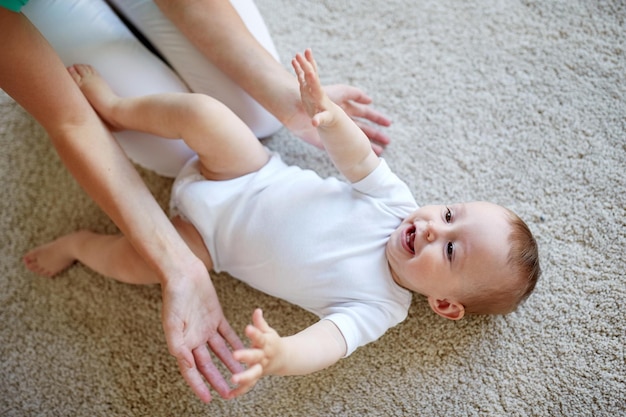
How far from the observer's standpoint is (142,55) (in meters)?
1.06

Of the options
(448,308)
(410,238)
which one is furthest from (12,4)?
(448,308)

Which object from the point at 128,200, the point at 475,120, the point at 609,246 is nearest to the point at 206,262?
A: the point at 128,200

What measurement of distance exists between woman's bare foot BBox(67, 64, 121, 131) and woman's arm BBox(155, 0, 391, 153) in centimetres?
18

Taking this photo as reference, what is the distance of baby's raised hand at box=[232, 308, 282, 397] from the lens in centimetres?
69

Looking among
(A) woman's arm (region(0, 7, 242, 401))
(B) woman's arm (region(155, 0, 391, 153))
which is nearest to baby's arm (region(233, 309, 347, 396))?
(A) woman's arm (region(0, 7, 242, 401))

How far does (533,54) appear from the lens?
119cm

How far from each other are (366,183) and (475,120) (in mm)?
352

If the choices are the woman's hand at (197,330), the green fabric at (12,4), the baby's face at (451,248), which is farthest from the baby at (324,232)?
the green fabric at (12,4)

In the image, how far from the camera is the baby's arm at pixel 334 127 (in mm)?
851

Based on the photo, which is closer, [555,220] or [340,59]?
[555,220]

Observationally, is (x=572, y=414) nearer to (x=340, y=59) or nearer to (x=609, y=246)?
(x=609, y=246)

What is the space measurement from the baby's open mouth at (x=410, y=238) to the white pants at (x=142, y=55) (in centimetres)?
38

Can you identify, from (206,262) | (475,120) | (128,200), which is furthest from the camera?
(475,120)

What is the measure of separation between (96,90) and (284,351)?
2.02 ft
